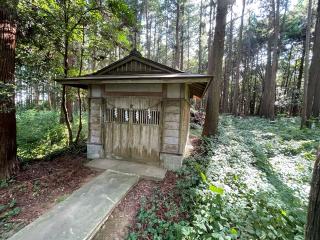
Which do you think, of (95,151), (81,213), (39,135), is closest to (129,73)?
(95,151)

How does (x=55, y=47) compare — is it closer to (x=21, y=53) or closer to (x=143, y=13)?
(x=21, y=53)

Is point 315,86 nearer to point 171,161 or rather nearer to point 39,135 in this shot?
point 171,161

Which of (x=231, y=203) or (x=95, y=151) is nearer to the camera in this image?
(x=231, y=203)

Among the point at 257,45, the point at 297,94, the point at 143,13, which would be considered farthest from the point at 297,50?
the point at 143,13

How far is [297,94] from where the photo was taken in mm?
17578

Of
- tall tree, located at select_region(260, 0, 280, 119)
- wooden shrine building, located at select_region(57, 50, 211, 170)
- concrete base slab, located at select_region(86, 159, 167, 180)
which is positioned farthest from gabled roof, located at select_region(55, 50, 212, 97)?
tall tree, located at select_region(260, 0, 280, 119)

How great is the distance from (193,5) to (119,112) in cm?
1621

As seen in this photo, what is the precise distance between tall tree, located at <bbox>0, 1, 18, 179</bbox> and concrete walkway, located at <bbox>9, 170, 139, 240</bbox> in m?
1.93

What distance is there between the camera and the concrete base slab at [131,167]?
4.62 m

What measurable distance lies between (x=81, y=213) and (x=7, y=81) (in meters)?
3.23

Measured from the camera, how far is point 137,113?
5340 millimetres

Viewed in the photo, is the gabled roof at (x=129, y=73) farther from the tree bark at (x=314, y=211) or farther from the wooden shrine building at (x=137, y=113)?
the tree bark at (x=314, y=211)

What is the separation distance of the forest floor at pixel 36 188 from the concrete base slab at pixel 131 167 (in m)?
0.34

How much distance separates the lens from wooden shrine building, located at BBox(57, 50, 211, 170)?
4.98 metres
